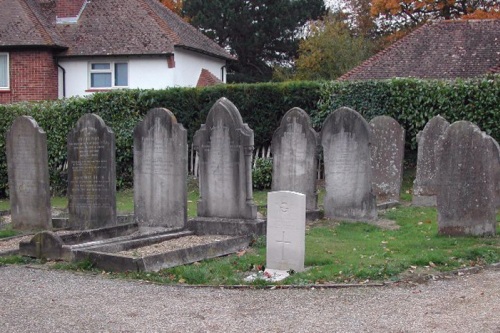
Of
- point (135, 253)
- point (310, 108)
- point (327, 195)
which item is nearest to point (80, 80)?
point (310, 108)

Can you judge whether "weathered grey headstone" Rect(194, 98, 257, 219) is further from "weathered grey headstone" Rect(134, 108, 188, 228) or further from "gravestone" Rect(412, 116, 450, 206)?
"gravestone" Rect(412, 116, 450, 206)

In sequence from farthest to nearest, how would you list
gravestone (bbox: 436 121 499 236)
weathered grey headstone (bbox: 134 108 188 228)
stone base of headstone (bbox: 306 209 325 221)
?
stone base of headstone (bbox: 306 209 325 221), weathered grey headstone (bbox: 134 108 188 228), gravestone (bbox: 436 121 499 236)

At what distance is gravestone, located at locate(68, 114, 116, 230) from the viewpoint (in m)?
13.5

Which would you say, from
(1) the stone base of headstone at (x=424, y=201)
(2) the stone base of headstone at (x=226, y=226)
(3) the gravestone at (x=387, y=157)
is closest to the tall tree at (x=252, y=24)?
(3) the gravestone at (x=387, y=157)

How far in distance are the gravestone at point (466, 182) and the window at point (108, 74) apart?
21.1m

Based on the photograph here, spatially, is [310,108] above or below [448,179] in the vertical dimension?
above

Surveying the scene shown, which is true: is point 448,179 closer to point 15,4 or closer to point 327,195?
point 327,195

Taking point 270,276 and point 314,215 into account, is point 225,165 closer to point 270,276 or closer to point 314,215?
point 314,215

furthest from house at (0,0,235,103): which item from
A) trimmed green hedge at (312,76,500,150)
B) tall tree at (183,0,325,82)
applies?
tall tree at (183,0,325,82)

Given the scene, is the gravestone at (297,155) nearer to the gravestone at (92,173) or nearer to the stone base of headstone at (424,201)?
the stone base of headstone at (424,201)

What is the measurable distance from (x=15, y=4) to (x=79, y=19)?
279 centimetres

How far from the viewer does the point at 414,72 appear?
28703 millimetres

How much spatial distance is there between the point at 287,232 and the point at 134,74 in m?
21.5

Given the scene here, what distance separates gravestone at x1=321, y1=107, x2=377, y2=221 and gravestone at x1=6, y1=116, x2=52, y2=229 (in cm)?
563
